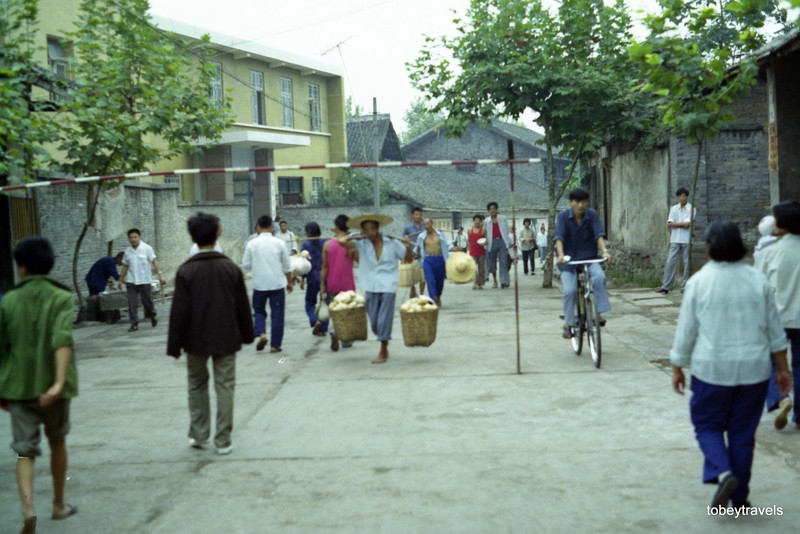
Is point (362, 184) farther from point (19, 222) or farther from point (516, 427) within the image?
point (516, 427)

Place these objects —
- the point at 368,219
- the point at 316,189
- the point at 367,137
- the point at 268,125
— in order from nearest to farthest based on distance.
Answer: the point at 368,219
the point at 268,125
the point at 316,189
the point at 367,137

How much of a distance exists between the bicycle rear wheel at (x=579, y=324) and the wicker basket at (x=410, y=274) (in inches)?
178

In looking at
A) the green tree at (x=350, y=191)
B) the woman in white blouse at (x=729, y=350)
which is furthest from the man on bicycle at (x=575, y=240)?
the green tree at (x=350, y=191)

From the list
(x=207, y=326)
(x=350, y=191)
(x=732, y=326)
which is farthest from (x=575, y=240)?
(x=350, y=191)

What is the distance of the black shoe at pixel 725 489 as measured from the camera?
15.2ft

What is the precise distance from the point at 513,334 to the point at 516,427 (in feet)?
17.0

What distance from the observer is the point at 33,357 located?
16.7 feet

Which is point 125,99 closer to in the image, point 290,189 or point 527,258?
point 527,258

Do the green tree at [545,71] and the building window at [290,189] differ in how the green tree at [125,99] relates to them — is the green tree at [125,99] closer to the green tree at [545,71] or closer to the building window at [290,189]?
the green tree at [545,71]

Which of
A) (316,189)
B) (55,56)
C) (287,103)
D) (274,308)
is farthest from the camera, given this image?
(316,189)

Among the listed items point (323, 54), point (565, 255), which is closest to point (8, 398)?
point (565, 255)

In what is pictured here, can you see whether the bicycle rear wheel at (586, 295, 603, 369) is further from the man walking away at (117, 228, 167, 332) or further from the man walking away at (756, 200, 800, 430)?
the man walking away at (117, 228, 167, 332)

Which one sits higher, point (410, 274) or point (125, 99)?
point (125, 99)

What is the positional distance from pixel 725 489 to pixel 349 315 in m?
6.32
